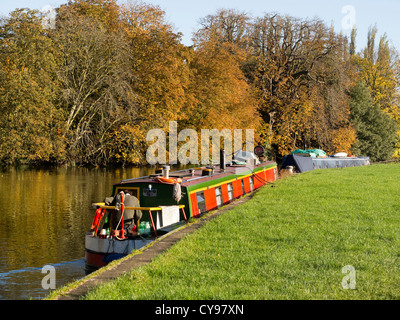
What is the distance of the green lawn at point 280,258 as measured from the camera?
256 inches

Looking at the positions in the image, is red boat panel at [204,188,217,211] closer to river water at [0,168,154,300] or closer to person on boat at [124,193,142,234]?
person on boat at [124,193,142,234]

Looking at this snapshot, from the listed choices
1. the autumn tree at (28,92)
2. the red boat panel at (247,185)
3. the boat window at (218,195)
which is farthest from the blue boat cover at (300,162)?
the boat window at (218,195)

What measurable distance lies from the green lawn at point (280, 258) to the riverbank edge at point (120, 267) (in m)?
0.33

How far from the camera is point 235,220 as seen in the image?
38.8ft

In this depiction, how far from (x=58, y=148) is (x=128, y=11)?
12.9m

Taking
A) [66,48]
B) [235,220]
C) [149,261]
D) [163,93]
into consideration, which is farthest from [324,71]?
[149,261]

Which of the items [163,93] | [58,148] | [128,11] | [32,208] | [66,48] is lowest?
[32,208]

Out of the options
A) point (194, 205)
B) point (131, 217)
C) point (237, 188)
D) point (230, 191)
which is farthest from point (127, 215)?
point (237, 188)

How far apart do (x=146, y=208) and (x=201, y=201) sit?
336 centimetres

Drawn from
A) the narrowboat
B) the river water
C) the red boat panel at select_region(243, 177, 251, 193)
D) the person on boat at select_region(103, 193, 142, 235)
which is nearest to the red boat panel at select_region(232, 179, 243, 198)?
the narrowboat

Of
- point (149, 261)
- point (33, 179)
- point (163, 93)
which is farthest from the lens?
point (163, 93)

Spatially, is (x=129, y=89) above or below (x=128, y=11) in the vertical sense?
below

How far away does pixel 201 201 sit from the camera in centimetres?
1460
